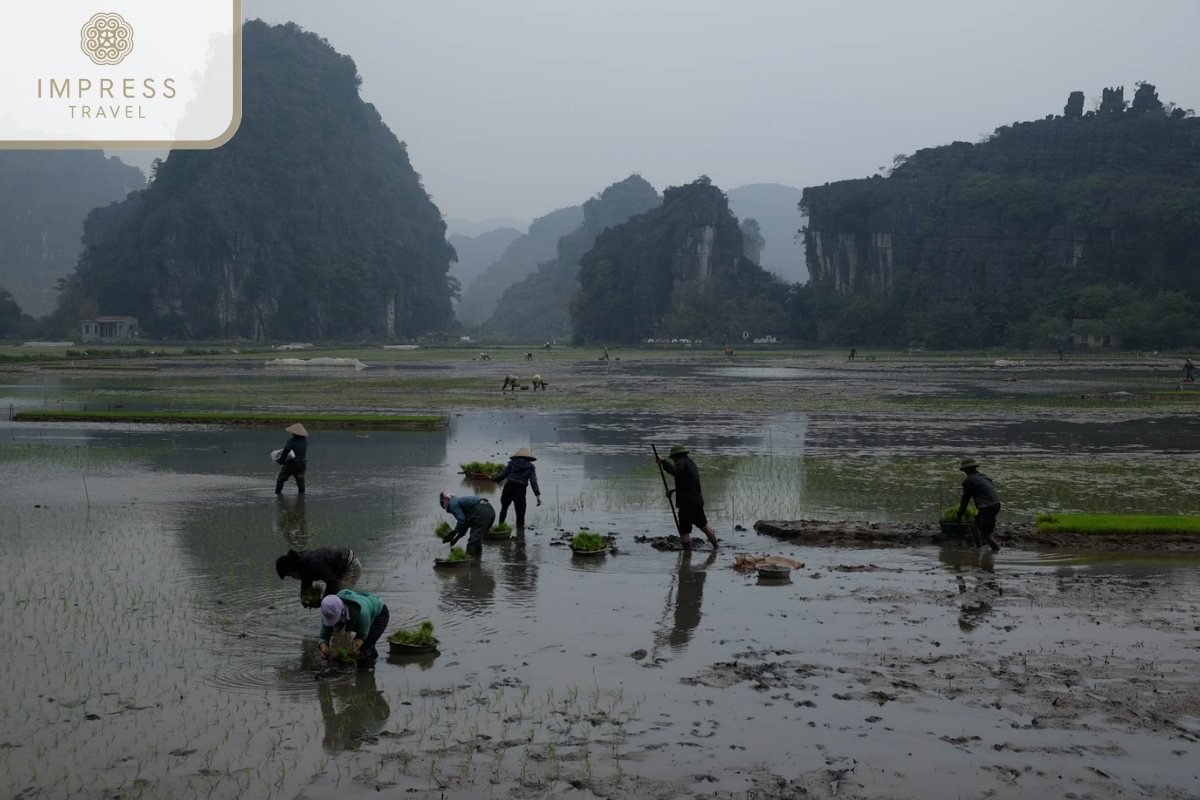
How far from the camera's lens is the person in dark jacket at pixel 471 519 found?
13.4 metres

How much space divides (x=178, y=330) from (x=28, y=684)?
16230cm

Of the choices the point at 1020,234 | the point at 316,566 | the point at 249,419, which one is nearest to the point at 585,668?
the point at 316,566

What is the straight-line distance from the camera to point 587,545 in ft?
44.7

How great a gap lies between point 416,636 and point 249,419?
23467 mm

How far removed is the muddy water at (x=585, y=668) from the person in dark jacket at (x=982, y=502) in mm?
370

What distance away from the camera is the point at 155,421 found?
3198 centimetres

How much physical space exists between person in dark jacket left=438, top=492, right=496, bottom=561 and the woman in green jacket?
158 inches

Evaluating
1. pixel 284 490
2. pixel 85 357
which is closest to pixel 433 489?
pixel 284 490

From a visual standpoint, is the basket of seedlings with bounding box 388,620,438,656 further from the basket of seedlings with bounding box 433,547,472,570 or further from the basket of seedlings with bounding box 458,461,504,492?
the basket of seedlings with bounding box 458,461,504,492

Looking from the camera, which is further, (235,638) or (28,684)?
(235,638)

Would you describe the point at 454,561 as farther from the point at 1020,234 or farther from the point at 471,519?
the point at 1020,234

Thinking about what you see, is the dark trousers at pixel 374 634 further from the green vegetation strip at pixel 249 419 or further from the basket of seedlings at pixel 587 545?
the green vegetation strip at pixel 249 419

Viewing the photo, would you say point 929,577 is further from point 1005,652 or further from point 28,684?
point 28,684

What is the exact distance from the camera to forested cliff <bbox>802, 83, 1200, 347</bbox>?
120 meters
